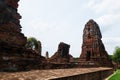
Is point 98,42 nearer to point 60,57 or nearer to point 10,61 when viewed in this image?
point 60,57

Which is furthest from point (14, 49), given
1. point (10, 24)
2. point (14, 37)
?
point (10, 24)

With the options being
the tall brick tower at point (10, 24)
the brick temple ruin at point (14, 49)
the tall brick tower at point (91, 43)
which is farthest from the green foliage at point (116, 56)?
the tall brick tower at point (10, 24)

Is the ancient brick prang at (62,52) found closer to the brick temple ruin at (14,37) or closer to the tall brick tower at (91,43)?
the tall brick tower at (91,43)

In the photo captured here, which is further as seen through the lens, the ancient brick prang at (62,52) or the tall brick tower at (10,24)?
the ancient brick prang at (62,52)

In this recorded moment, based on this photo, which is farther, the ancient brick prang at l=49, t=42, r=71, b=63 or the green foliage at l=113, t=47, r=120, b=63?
the green foliage at l=113, t=47, r=120, b=63

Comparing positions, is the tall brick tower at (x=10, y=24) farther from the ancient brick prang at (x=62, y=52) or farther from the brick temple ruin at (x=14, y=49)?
the ancient brick prang at (x=62, y=52)

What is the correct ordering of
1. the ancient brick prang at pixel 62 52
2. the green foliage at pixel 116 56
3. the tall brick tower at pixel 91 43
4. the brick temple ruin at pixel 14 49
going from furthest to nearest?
1. the green foliage at pixel 116 56
2. the tall brick tower at pixel 91 43
3. the ancient brick prang at pixel 62 52
4. the brick temple ruin at pixel 14 49

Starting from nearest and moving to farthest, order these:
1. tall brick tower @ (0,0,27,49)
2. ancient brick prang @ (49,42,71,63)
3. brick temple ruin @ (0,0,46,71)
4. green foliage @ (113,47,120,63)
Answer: brick temple ruin @ (0,0,46,71), tall brick tower @ (0,0,27,49), ancient brick prang @ (49,42,71,63), green foliage @ (113,47,120,63)

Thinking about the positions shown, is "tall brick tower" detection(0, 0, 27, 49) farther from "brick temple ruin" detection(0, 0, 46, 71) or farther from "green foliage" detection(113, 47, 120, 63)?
"green foliage" detection(113, 47, 120, 63)

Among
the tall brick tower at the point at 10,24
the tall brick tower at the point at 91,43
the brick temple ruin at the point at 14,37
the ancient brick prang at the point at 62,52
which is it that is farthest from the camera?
the tall brick tower at the point at 91,43

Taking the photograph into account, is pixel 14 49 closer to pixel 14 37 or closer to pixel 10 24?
pixel 14 37

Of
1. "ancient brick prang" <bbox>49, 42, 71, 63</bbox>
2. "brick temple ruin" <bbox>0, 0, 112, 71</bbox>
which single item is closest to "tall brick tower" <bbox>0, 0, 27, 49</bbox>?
"brick temple ruin" <bbox>0, 0, 112, 71</bbox>

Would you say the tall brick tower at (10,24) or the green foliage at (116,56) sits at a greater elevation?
the green foliage at (116,56)

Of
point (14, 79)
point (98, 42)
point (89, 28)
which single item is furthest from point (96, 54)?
point (14, 79)
